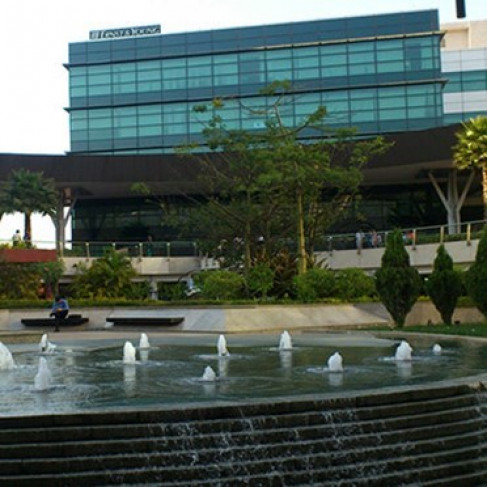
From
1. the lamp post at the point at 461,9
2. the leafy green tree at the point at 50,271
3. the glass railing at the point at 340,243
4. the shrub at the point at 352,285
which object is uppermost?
the lamp post at the point at 461,9

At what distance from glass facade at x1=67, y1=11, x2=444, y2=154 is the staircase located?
→ 50884mm

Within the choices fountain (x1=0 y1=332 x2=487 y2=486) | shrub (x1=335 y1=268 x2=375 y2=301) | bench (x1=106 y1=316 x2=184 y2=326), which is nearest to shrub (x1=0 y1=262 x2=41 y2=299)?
bench (x1=106 y1=316 x2=184 y2=326)

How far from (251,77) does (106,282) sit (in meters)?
33.2

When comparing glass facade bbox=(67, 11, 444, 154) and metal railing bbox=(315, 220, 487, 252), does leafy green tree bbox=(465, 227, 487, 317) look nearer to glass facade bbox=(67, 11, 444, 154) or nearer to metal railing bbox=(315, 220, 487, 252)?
metal railing bbox=(315, 220, 487, 252)

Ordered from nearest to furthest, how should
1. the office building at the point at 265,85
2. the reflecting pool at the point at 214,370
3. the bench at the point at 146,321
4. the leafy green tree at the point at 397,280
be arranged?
the reflecting pool at the point at 214,370 → the leafy green tree at the point at 397,280 → the bench at the point at 146,321 → the office building at the point at 265,85

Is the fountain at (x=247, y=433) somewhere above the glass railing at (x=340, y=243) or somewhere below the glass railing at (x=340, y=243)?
below

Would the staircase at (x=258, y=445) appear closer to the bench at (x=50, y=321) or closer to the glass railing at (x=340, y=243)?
the bench at (x=50, y=321)

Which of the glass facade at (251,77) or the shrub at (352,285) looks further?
the glass facade at (251,77)

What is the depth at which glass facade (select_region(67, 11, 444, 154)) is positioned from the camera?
61.7 m

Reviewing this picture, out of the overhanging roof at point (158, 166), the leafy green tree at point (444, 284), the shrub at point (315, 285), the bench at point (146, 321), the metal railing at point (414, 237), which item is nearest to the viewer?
the leafy green tree at point (444, 284)

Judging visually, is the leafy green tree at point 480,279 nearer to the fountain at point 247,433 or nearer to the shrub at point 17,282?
the fountain at point 247,433

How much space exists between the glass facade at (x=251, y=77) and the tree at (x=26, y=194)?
18.4m

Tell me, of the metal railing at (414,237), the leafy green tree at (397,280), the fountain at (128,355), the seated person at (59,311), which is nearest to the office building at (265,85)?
the metal railing at (414,237)

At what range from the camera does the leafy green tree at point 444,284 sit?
24.4 meters
